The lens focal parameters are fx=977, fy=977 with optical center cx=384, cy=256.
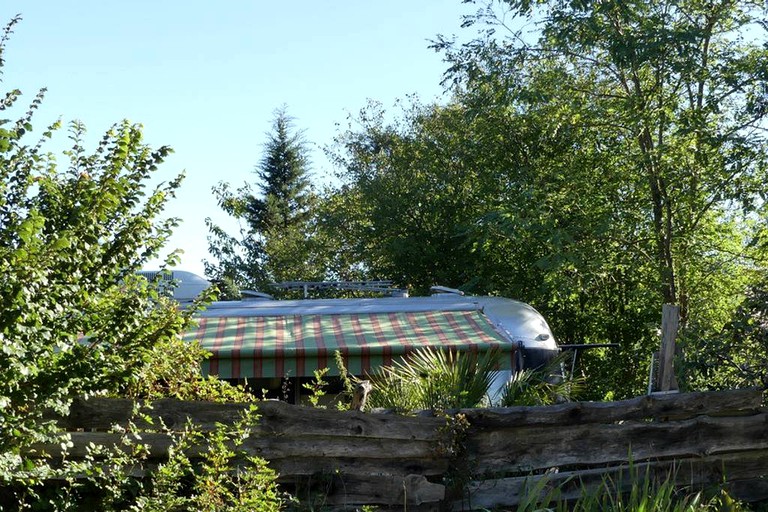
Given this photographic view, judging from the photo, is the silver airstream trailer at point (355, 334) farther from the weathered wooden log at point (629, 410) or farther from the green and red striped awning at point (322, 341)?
the weathered wooden log at point (629, 410)

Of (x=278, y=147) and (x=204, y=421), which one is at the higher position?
(x=278, y=147)

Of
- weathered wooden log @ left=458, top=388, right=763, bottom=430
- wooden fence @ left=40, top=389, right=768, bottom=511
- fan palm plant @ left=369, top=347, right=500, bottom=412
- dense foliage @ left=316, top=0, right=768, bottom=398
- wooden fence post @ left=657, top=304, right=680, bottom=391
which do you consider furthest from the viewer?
dense foliage @ left=316, top=0, right=768, bottom=398

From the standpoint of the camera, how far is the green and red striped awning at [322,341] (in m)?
11.2

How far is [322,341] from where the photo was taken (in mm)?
11484

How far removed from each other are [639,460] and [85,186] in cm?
445

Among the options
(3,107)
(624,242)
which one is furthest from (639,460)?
(624,242)

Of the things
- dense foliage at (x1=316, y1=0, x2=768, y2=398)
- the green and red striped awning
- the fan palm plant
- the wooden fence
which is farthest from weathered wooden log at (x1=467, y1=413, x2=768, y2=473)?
dense foliage at (x1=316, y1=0, x2=768, y2=398)

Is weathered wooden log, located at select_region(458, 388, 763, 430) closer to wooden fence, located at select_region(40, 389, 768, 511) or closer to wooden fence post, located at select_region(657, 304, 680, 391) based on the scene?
wooden fence, located at select_region(40, 389, 768, 511)

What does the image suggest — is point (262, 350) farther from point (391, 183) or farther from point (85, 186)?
point (391, 183)

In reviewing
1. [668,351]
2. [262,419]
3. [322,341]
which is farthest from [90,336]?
[322,341]

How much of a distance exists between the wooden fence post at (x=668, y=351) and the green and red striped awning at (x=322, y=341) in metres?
2.59

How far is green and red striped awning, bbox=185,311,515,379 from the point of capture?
36.7 ft

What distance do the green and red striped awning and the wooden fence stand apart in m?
3.65

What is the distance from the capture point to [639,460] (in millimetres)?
7293
